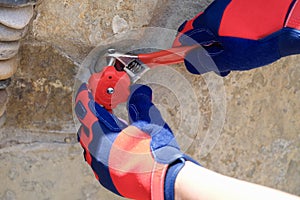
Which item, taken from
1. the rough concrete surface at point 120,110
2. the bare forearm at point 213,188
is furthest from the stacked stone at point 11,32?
the bare forearm at point 213,188

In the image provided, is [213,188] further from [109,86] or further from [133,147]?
[109,86]

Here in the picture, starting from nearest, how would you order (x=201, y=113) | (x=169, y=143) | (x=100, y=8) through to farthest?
(x=169, y=143) < (x=100, y=8) < (x=201, y=113)

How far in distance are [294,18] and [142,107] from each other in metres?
0.23

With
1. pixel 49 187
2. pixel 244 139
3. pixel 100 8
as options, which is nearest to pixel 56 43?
pixel 100 8

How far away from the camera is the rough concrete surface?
37.2 inches

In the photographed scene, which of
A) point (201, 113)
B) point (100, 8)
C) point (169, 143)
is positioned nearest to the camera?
point (169, 143)

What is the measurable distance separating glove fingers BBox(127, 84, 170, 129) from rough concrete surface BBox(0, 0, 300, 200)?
62 mm

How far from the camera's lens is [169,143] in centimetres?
83

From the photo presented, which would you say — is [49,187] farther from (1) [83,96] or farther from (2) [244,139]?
(2) [244,139]

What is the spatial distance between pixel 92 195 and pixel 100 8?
1.01 feet

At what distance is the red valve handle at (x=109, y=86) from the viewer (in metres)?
0.90

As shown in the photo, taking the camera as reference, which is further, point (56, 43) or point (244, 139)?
point (244, 139)

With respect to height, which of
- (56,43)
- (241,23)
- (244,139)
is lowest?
(244,139)

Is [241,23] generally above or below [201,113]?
above
